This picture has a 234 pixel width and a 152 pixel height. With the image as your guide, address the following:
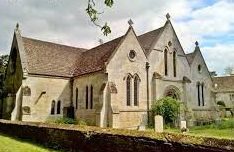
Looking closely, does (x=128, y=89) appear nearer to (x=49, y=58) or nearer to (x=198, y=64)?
(x=49, y=58)

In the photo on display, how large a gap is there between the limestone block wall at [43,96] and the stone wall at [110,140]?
11.1m

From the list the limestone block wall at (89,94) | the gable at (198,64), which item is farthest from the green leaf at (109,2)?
the gable at (198,64)

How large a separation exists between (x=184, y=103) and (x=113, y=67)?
1247cm

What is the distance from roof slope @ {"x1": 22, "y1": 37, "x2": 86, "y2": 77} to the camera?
33.0 metres

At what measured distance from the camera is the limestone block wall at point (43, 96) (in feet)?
101

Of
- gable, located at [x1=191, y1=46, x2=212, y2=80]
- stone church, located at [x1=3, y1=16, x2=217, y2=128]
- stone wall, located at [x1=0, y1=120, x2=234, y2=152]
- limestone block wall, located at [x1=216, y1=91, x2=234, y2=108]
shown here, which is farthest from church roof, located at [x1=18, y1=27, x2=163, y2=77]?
limestone block wall, located at [x1=216, y1=91, x2=234, y2=108]

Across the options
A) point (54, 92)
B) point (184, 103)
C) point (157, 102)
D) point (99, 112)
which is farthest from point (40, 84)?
point (184, 103)

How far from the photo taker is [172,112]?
99.5ft

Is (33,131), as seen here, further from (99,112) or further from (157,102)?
(157,102)

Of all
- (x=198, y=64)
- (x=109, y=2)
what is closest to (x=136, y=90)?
(x=198, y=64)

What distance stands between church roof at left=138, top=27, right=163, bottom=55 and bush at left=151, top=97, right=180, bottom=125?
271 inches

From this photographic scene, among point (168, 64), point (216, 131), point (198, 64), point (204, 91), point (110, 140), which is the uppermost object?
point (198, 64)

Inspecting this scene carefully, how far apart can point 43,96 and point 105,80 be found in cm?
858

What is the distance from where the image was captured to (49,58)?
35281 millimetres
